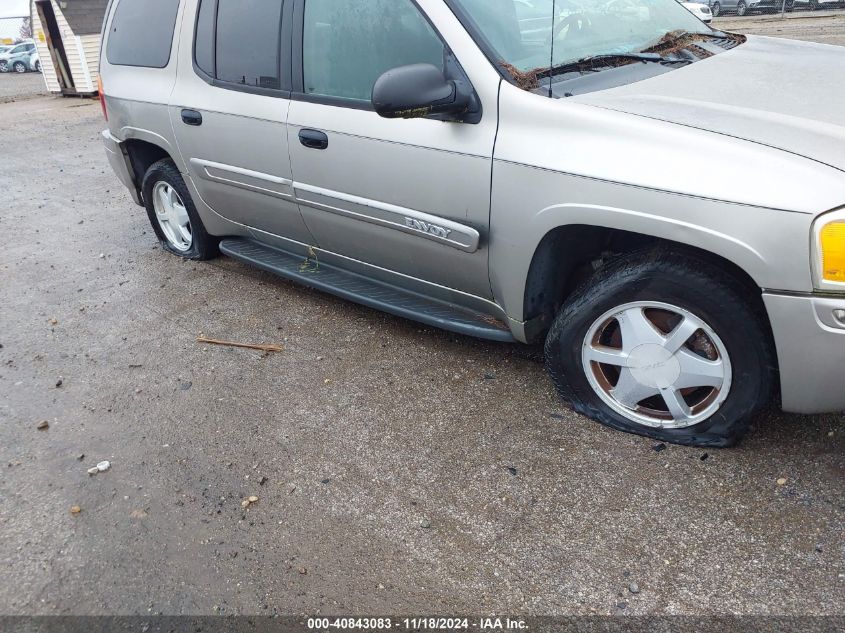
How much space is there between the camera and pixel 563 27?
297 centimetres

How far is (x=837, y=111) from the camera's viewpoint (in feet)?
7.88

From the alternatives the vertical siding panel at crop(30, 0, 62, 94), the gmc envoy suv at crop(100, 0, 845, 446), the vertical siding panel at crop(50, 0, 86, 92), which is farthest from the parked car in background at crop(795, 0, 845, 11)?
the gmc envoy suv at crop(100, 0, 845, 446)

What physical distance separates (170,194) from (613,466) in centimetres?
350

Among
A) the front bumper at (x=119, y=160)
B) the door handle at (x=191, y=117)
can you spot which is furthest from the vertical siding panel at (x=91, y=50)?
the door handle at (x=191, y=117)

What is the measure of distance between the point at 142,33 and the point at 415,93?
105 inches

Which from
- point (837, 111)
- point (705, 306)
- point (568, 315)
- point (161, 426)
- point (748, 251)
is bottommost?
point (161, 426)

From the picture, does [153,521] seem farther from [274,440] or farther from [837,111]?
[837,111]

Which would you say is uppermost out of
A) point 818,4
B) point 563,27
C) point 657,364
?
point 563,27

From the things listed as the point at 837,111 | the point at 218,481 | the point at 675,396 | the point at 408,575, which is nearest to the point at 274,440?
the point at 218,481

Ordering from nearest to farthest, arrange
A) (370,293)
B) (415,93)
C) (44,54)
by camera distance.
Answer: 1. (415,93)
2. (370,293)
3. (44,54)

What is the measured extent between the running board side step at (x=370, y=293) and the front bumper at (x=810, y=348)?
1.08 meters

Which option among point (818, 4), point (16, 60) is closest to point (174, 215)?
point (818, 4)

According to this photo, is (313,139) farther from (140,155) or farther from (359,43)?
(140,155)

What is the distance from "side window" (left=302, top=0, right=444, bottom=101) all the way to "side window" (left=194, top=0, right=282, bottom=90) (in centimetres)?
24
